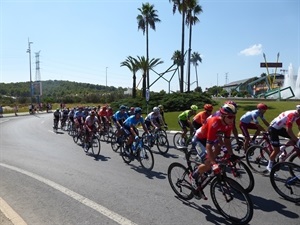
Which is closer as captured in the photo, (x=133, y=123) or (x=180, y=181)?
(x=180, y=181)

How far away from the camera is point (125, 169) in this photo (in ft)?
32.3

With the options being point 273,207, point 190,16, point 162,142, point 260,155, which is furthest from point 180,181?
point 190,16

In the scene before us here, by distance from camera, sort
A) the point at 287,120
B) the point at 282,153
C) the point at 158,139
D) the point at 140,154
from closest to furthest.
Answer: the point at 287,120 < the point at 282,153 < the point at 140,154 < the point at 158,139

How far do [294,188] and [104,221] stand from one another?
3.95 meters

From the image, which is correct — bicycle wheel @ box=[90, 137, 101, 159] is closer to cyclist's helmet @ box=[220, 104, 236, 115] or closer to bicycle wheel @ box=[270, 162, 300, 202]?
bicycle wheel @ box=[270, 162, 300, 202]

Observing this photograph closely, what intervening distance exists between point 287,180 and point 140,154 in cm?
478

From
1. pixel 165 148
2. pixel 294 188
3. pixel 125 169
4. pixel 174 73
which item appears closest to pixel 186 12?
pixel 174 73

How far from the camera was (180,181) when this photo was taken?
677 centimetres

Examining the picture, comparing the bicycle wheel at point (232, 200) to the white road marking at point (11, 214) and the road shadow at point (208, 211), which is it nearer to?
the road shadow at point (208, 211)

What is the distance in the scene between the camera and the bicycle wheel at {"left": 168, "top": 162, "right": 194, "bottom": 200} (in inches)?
256

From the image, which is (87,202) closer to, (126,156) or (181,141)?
(126,156)

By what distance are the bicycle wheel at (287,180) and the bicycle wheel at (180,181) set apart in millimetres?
1936

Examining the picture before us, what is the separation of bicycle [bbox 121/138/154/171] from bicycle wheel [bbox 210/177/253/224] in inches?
165

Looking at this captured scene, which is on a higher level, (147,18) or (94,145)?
(147,18)
